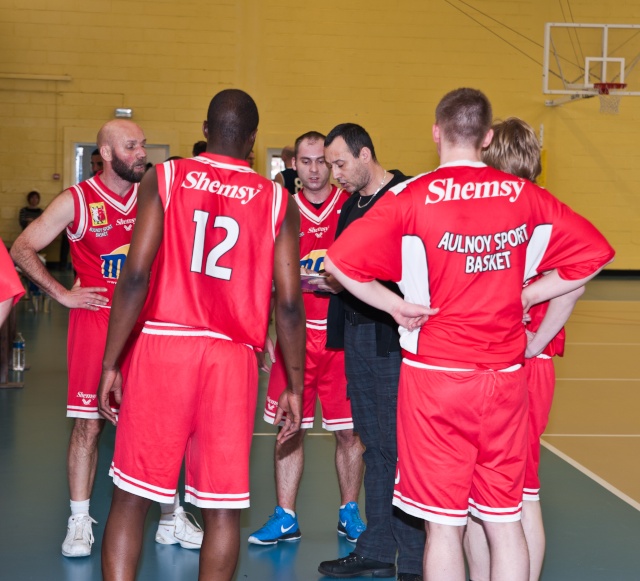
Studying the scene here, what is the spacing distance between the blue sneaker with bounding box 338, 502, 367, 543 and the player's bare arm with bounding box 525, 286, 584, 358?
1670 millimetres

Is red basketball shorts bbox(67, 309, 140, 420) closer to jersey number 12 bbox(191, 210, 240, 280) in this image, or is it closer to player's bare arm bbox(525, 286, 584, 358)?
jersey number 12 bbox(191, 210, 240, 280)

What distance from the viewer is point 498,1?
60.4 feet

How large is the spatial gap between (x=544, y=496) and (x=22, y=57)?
15.4 m

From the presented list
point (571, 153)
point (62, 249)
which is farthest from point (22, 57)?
point (571, 153)

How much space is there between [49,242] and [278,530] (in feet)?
5.80

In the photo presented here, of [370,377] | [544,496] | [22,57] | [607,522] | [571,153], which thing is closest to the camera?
[370,377]

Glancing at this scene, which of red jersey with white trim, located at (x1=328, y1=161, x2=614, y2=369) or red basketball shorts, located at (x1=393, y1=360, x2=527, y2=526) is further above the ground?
red jersey with white trim, located at (x1=328, y1=161, x2=614, y2=369)

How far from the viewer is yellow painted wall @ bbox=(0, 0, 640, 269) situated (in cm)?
1761

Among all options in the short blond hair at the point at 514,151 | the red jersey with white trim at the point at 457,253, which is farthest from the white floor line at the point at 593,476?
the red jersey with white trim at the point at 457,253

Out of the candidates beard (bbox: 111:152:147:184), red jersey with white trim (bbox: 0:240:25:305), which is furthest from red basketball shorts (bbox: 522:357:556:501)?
beard (bbox: 111:152:147:184)

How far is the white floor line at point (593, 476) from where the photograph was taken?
201 inches

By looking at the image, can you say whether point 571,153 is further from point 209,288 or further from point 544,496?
point 209,288

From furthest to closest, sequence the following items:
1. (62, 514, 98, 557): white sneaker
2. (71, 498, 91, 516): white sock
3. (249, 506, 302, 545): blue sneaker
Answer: (249, 506, 302, 545): blue sneaker, (71, 498, 91, 516): white sock, (62, 514, 98, 557): white sneaker

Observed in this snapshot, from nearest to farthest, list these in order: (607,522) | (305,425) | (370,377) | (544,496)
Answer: (370,377) → (305,425) → (607,522) → (544,496)
